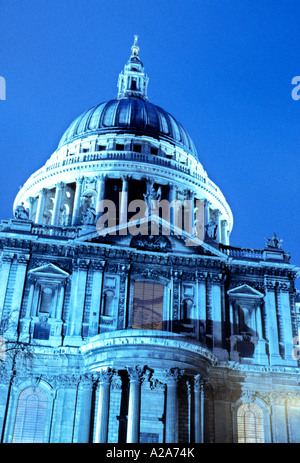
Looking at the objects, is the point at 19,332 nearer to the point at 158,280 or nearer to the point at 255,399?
the point at 158,280

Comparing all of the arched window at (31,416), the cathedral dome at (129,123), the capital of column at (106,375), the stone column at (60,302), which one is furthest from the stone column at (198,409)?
the cathedral dome at (129,123)

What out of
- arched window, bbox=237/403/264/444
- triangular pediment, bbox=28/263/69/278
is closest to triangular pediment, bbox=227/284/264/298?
arched window, bbox=237/403/264/444

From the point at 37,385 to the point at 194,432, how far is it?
10.4 meters

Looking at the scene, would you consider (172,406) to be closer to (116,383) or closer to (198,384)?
(198,384)

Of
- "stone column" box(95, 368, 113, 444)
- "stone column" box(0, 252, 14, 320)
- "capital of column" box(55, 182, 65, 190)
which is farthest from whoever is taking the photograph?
"capital of column" box(55, 182, 65, 190)

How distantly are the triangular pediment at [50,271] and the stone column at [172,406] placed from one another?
10.6 meters

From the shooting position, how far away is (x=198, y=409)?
116 feet

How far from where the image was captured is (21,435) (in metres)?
36.0

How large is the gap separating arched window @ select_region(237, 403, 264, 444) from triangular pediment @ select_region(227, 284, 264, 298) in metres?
7.72

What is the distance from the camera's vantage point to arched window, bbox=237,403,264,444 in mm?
38562

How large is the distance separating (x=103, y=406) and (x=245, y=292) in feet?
46.1

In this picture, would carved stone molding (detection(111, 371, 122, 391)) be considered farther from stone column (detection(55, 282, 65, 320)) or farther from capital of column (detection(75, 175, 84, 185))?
capital of column (detection(75, 175, 84, 185))

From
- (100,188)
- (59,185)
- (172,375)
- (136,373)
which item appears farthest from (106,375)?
(59,185)

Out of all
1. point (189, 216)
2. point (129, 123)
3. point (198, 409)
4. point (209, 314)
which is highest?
point (129, 123)
